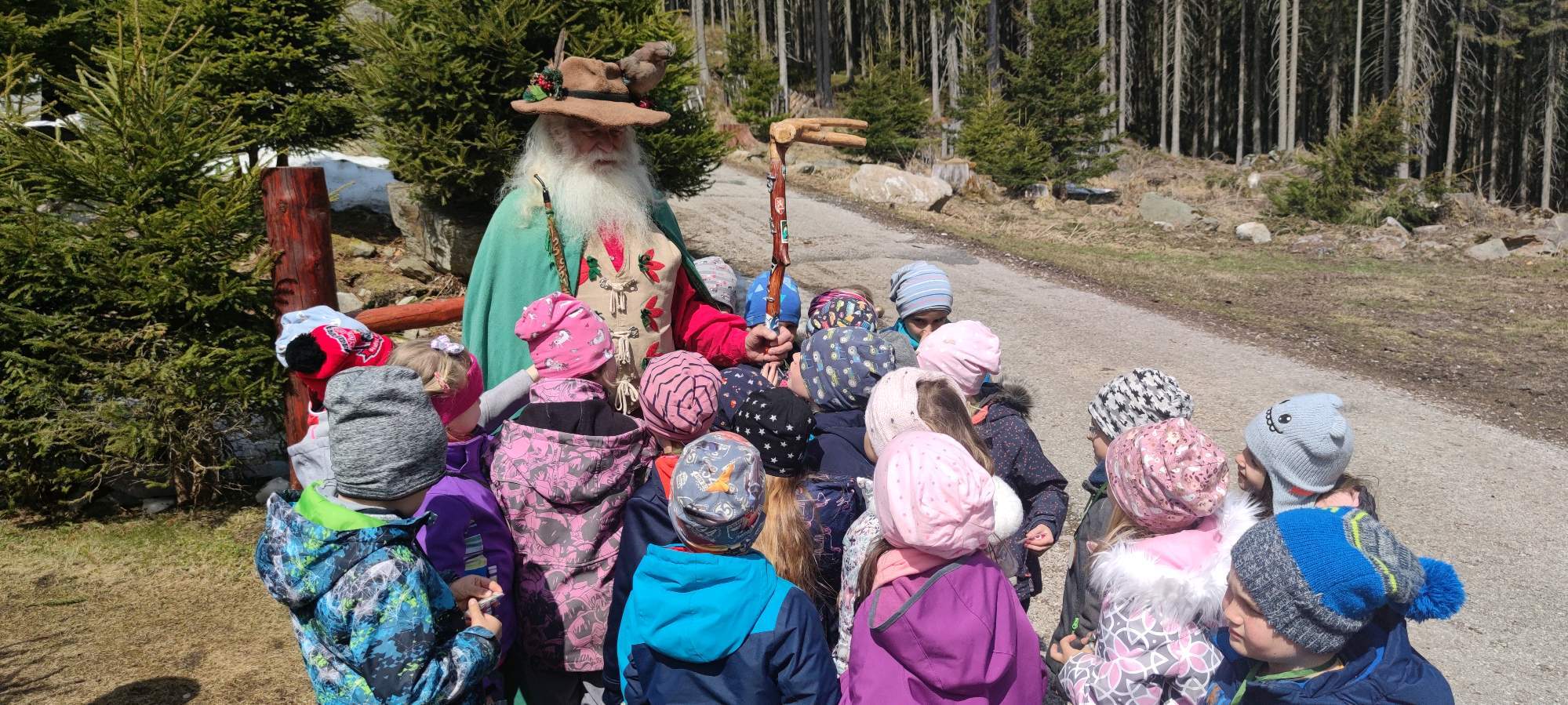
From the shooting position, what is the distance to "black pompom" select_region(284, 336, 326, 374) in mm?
2891

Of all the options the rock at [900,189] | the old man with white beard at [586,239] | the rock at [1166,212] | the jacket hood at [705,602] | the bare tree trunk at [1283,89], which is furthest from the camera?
the bare tree trunk at [1283,89]

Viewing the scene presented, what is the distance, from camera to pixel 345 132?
8.63m

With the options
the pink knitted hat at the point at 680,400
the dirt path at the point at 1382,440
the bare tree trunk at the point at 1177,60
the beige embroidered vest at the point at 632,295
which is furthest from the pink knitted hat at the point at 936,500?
the bare tree trunk at the point at 1177,60

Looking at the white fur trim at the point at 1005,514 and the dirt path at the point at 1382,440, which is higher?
the white fur trim at the point at 1005,514

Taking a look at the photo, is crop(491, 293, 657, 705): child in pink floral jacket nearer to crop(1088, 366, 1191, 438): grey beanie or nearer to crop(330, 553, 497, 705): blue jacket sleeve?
crop(330, 553, 497, 705): blue jacket sleeve

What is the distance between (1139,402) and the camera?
2936 millimetres

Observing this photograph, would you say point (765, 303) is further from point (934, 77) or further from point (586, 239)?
point (934, 77)

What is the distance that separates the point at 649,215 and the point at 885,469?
2.22m

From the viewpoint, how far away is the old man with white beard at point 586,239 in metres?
3.85

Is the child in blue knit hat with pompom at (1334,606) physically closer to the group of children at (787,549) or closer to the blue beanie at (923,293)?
the group of children at (787,549)

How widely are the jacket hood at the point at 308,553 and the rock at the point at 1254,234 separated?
15.0 m

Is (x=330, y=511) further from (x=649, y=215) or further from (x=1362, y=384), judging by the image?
(x=1362, y=384)

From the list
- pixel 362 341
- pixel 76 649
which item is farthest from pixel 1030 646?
pixel 76 649

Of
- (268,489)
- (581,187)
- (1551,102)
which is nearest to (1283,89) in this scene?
(1551,102)
